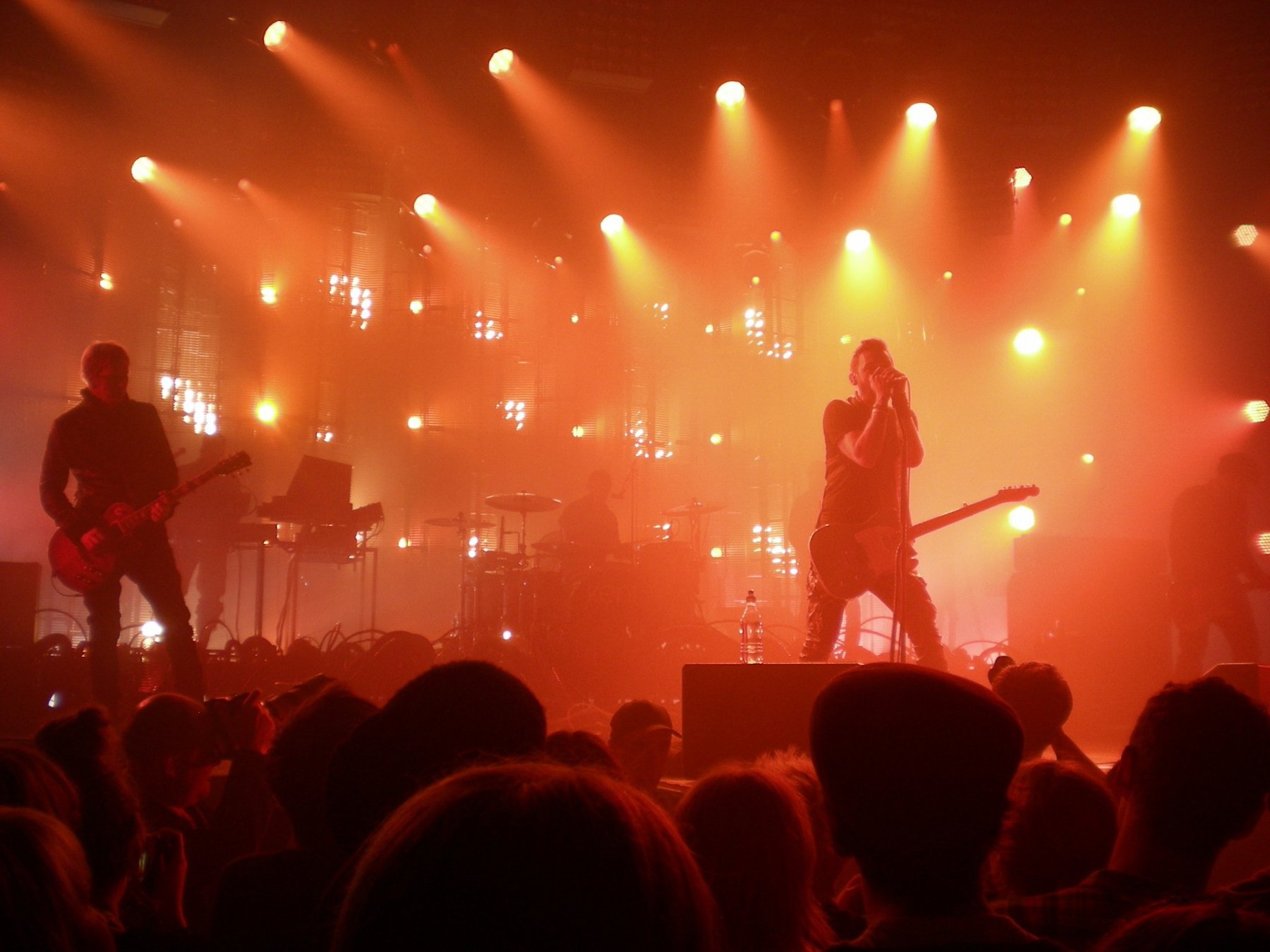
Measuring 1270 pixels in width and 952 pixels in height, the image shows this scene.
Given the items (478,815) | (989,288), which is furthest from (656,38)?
(478,815)

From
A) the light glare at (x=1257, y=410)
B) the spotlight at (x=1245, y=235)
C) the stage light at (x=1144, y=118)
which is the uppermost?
the stage light at (x=1144, y=118)

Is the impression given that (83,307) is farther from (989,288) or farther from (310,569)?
(989,288)

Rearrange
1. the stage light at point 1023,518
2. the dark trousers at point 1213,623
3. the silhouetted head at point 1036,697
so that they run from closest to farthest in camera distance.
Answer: the silhouetted head at point 1036,697 → the dark trousers at point 1213,623 → the stage light at point 1023,518

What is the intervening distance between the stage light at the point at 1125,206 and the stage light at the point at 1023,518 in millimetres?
3725

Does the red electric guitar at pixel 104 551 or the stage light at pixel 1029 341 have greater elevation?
the stage light at pixel 1029 341

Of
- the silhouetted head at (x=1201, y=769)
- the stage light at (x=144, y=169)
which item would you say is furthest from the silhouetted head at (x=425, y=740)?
the stage light at (x=144, y=169)

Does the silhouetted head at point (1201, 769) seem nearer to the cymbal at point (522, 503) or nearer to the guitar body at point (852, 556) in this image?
the guitar body at point (852, 556)

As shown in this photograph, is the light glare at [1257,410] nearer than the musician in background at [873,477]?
No

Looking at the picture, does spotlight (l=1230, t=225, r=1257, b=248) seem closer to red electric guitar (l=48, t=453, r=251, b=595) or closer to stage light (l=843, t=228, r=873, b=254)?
stage light (l=843, t=228, r=873, b=254)

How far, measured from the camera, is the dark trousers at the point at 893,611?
5.08 m

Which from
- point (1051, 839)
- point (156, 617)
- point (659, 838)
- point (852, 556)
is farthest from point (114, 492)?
point (659, 838)

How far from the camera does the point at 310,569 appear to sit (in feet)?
47.4

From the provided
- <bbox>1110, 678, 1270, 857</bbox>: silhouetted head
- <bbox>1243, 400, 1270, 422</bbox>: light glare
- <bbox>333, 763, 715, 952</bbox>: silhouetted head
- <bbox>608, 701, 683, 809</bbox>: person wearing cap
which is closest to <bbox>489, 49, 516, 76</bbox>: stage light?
<bbox>608, 701, 683, 809</bbox>: person wearing cap

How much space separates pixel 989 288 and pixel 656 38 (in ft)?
19.0
